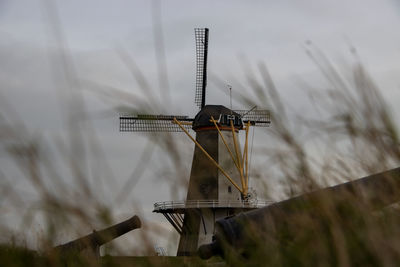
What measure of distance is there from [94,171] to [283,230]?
1231 mm

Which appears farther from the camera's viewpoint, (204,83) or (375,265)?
(204,83)

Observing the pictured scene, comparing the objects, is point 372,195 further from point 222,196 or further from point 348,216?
point 222,196

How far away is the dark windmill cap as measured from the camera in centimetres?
2914

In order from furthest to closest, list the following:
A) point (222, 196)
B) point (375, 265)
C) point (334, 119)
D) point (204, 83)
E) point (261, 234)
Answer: point (204, 83)
point (222, 196)
point (261, 234)
point (334, 119)
point (375, 265)

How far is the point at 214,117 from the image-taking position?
29188 millimetres

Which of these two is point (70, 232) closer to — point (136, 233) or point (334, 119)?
point (136, 233)

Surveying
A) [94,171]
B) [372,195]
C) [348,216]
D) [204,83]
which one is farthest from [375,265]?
[204,83]

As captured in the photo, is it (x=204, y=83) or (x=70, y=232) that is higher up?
(x=204, y=83)

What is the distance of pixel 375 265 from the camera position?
9.30 feet

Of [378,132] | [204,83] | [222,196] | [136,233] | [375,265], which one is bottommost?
[375,265]

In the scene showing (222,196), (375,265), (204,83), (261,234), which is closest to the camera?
(375,265)

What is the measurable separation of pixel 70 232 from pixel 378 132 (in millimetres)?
1817

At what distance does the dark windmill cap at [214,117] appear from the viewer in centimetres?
2914

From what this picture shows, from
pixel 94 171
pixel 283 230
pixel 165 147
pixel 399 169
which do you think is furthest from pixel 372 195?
pixel 94 171
